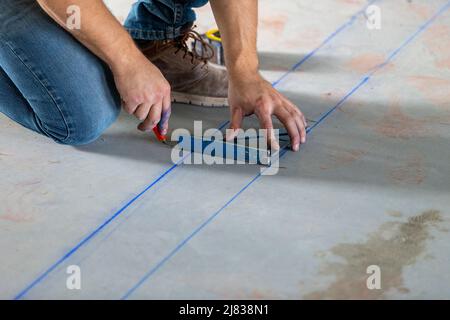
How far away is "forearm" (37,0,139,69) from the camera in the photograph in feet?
6.41

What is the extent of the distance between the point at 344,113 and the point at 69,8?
100 centimetres

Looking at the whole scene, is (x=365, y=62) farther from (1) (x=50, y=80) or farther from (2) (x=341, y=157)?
(1) (x=50, y=80)

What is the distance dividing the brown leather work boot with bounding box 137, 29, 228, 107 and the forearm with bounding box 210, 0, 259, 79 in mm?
285

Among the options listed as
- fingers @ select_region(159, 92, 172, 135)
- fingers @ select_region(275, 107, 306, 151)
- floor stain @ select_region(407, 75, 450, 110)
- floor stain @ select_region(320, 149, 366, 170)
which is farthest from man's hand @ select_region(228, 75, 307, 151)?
floor stain @ select_region(407, 75, 450, 110)

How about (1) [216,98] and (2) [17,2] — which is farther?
(1) [216,98]

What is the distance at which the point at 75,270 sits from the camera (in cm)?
182

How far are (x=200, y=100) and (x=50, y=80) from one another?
608 mm

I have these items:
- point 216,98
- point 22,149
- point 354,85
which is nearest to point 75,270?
point 22,149

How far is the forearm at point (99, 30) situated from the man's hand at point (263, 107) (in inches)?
14.4

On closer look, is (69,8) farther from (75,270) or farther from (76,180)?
(75,270)

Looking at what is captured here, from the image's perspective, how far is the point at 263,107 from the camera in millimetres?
2230

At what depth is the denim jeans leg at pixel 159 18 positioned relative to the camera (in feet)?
8.26

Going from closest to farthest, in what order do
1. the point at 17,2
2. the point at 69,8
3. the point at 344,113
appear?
the point at 69,8, the point at 17,2, the point at 344,113
